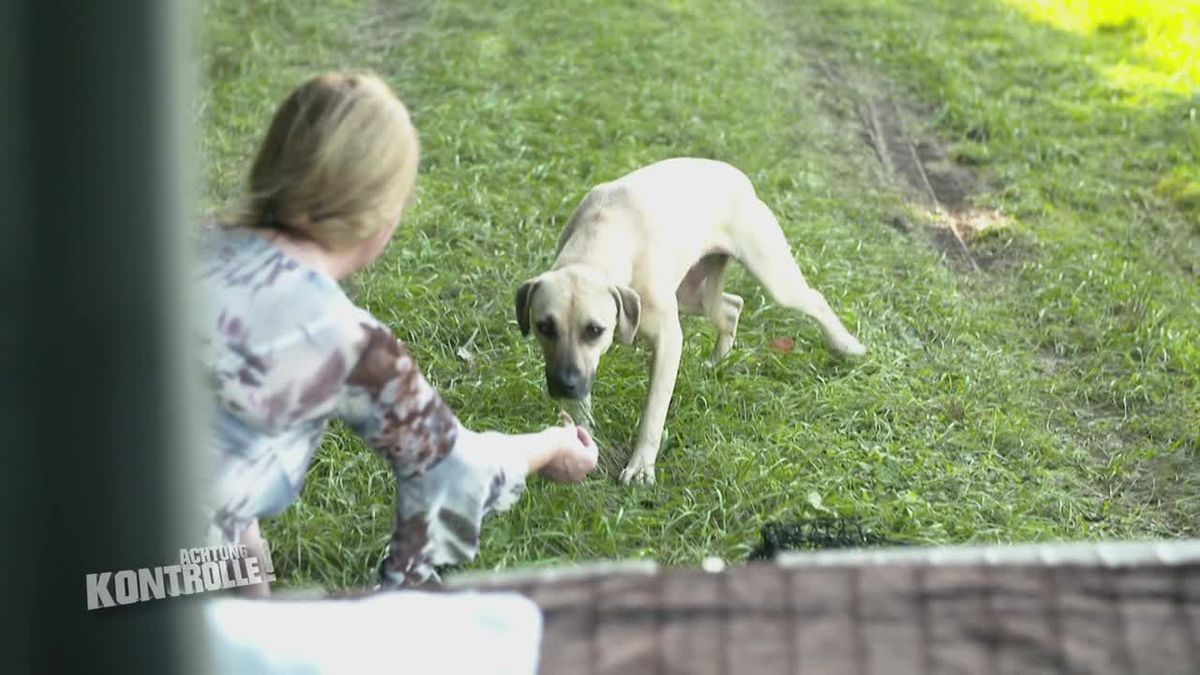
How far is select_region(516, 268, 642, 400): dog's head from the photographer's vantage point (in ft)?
12.8

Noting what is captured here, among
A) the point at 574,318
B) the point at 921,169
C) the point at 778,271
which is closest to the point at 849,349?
the point at 778,271

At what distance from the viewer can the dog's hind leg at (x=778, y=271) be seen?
177 inches

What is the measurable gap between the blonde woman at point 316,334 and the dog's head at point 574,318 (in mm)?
1189

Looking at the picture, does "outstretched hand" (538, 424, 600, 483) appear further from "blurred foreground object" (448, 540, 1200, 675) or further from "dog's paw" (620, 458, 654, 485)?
"dog's paw" (620, 458, 654, 485)

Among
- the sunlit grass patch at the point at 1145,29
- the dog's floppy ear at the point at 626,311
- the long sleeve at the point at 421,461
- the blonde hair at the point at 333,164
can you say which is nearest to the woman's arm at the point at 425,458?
the long sleeve at the point at 421,461

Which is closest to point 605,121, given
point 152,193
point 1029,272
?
point 1029,272

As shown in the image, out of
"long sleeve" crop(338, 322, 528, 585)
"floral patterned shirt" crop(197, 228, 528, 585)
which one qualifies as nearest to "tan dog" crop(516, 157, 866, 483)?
"long sleeve" crop(338, 322, 528, 585)

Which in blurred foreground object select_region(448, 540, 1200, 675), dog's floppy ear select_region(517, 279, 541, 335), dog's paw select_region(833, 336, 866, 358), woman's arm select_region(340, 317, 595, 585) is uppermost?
blurred foreground object select_region(448, 540, 1200, 675)

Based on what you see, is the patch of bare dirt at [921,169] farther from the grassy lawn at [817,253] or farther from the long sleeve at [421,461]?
the long sleeve at [421,461]

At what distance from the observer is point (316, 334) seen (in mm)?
2430

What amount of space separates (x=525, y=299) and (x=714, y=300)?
900mm

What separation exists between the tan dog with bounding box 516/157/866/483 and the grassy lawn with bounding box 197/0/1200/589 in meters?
0.15

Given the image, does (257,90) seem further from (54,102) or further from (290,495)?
(54,102)

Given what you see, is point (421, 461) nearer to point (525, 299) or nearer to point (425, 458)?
point (425, 458)
